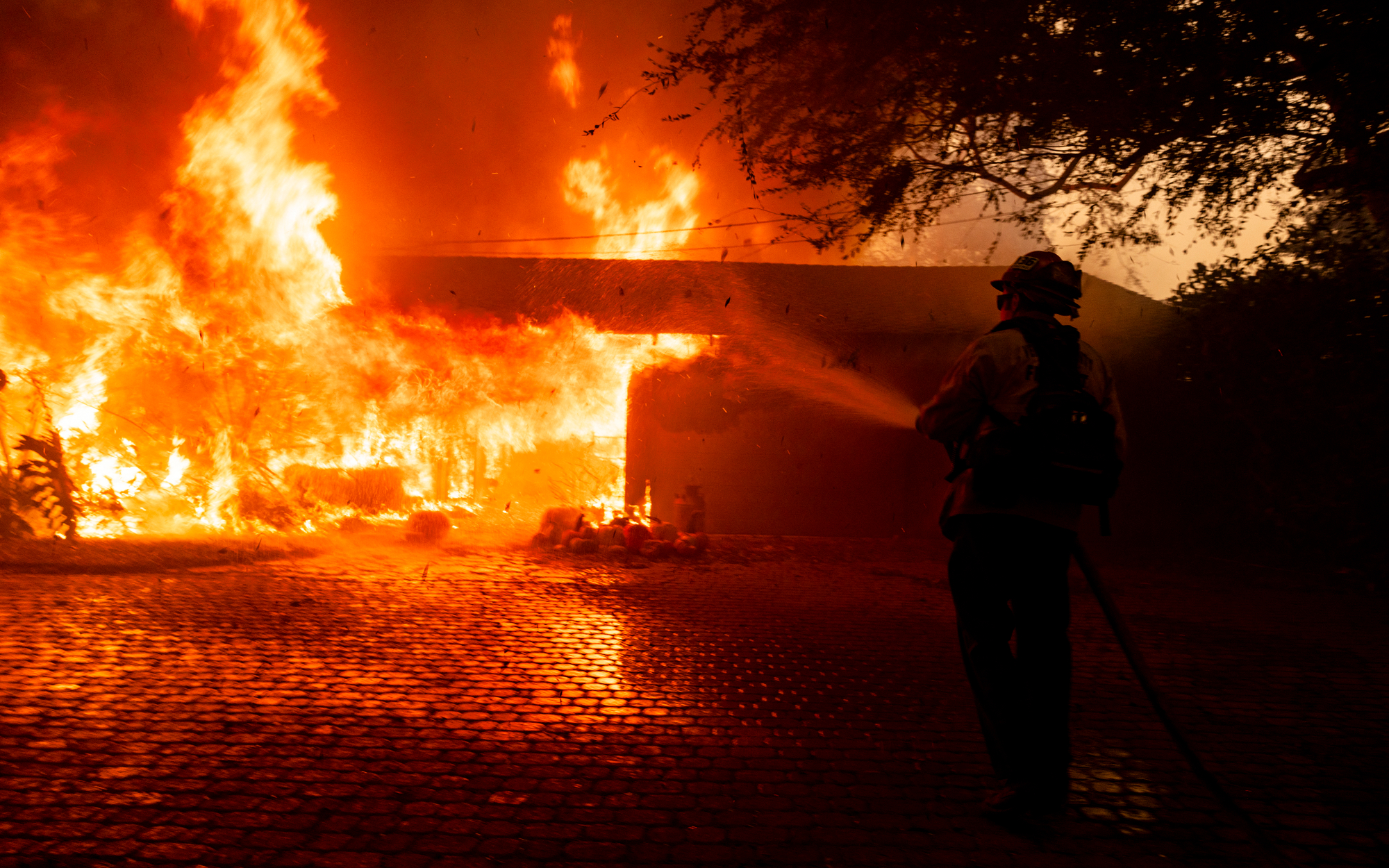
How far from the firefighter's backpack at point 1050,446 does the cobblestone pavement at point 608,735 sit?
1.28 m

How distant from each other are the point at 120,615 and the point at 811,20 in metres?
8.77

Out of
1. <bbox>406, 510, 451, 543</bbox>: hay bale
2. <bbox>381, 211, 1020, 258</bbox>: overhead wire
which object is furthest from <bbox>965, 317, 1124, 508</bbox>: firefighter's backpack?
<bbox>381, 211, 1020, 258</bbox>: overhead wire

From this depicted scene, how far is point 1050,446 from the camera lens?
10.7 feet

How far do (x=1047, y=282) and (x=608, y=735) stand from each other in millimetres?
2922

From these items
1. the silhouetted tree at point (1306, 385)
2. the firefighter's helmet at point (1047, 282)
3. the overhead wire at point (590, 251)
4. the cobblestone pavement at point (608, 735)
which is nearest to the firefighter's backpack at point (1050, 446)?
the firefighter's helmet at point (1047, 282)

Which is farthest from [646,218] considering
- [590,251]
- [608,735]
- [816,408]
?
[608,735]

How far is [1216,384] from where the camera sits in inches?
487

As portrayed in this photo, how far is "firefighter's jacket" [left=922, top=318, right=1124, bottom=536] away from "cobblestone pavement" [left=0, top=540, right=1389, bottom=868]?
3.93ft

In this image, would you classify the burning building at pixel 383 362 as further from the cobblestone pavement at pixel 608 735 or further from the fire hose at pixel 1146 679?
the fire hose at pixel 1146 679

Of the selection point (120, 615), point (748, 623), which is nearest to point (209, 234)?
point (120, 615)

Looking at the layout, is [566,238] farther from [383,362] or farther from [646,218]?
[383,362]

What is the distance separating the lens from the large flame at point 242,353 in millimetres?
11383

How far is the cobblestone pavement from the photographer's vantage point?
3.04 metres

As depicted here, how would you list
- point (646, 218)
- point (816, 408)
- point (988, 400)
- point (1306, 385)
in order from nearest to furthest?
point (988, 400) → point (1306, 385) → point (816, 408) → point (646, 218)
